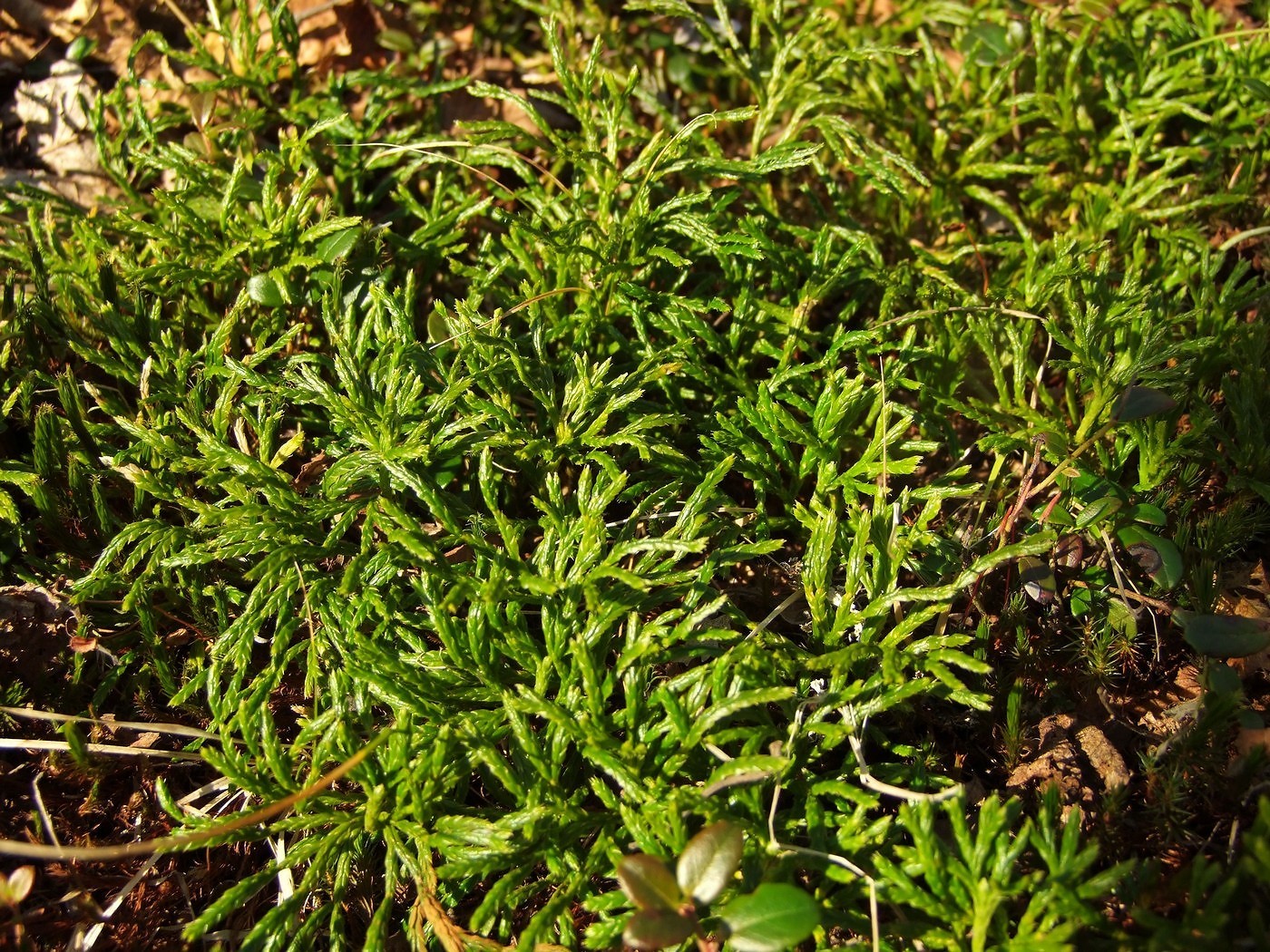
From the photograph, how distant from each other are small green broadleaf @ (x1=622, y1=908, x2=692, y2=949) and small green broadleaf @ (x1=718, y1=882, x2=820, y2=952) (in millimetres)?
90

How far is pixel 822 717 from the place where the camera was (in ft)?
7.45

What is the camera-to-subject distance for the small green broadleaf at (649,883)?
1775mm

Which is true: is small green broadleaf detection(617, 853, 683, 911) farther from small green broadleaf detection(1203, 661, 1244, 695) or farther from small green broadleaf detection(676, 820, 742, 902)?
small green broadleaf detection(1203, 661, 1244, 695)

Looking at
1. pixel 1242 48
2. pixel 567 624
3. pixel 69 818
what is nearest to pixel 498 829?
pixel 567 624

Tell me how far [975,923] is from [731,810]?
0.52m

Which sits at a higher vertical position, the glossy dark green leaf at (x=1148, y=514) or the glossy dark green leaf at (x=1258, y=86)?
the glossy dark green leaf at (x=1258, y=86)

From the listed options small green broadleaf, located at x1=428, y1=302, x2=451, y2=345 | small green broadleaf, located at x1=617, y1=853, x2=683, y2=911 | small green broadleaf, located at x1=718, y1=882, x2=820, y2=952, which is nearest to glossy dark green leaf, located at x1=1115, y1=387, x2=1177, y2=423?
small green broadleaf, located at x1=718, y1=882, x2=820, y2=952

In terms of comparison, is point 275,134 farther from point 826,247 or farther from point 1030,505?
point 1030,505

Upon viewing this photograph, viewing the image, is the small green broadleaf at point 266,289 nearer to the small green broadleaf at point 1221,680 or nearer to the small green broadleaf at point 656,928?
the small green broadleaf at point 656,928

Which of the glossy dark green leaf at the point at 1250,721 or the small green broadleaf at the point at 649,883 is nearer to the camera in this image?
the small green broadleaf at the point at 649,883

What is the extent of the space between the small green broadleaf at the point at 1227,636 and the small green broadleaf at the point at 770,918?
1.10 meters

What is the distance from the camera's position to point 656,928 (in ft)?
5.73

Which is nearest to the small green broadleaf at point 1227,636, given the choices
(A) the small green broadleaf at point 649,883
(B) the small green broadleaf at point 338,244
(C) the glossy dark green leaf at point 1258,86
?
(A) the small green broadleaf at point 649,883

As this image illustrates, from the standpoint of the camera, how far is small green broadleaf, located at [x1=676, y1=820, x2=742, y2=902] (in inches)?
71.1
